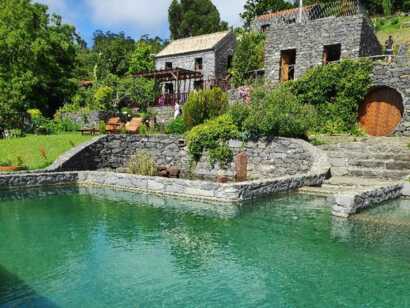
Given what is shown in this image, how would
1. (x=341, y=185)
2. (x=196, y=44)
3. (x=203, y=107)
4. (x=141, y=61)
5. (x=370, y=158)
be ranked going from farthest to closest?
(x=141, y=61) < (x=196, y=44) < (x=203, y=107) < (x=370, y=158) < (x=341, y=185)

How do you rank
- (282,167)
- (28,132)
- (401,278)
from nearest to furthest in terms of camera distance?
(401,278)
(282,167)
(28,132)

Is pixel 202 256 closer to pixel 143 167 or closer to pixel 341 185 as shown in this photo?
pixel 341 185

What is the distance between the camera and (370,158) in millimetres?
14648

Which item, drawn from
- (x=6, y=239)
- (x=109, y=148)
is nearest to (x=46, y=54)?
(x=109, y=148)

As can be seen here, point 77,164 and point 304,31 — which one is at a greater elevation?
point 304,31

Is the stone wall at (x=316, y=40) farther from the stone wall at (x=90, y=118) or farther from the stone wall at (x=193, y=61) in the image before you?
the stone wall at (x=193, y=61)

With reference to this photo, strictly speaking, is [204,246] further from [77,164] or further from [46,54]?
[46,54]

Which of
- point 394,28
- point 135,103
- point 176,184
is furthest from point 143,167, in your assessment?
point 394,28

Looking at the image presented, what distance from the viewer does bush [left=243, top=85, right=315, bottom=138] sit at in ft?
50.0

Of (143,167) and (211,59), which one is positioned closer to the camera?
(143,167)

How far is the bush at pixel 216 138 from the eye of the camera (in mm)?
15812

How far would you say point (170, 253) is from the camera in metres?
7.16

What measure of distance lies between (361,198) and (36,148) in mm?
13085

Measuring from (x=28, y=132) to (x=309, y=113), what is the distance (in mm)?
14953
